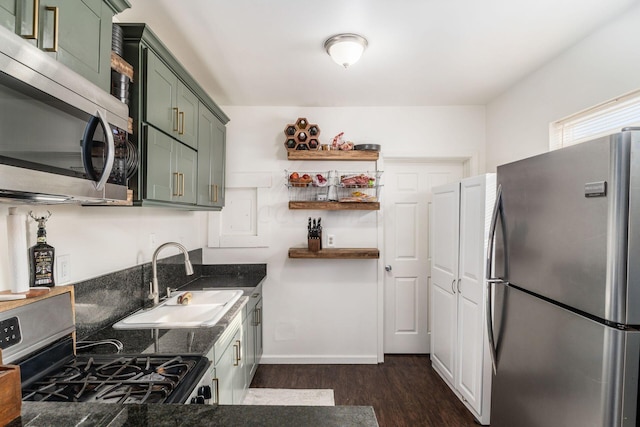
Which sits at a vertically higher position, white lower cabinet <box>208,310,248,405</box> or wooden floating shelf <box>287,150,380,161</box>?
wooden floating shelf <box>287,150,380,161</box>

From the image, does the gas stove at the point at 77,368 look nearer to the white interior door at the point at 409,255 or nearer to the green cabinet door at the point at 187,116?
the green cabinet door at the point at 187,116

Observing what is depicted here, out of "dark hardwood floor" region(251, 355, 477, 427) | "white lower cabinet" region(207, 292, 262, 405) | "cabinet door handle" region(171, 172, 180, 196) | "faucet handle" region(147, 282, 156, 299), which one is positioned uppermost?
"cabinet door handle" region(171, 172, 180, 196)

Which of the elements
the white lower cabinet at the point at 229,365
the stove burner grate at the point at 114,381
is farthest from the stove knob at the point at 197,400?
the white lower cabinet at the point at 229,365

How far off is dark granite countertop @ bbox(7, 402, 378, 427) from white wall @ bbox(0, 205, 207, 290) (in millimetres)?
741

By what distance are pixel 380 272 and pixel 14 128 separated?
283 cm

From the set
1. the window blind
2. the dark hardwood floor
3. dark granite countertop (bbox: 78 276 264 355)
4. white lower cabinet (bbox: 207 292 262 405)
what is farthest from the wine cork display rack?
the dark hardwood floor

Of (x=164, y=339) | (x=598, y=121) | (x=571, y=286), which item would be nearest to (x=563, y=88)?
(x=598, y=121)

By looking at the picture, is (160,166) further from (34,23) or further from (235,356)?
(235,356)

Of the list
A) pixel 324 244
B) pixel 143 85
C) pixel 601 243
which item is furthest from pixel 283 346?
pixel 601 243

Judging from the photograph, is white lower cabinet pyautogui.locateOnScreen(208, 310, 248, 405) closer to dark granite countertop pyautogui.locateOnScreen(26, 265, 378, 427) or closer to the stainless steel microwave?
dark granite countertop pyautogui.locateOnScreen(26, 265, 378, 427)

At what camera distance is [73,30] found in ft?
3.50

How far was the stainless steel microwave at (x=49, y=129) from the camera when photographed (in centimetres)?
68

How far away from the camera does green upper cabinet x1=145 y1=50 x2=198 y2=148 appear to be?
1583 mm

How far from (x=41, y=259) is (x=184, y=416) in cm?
106
